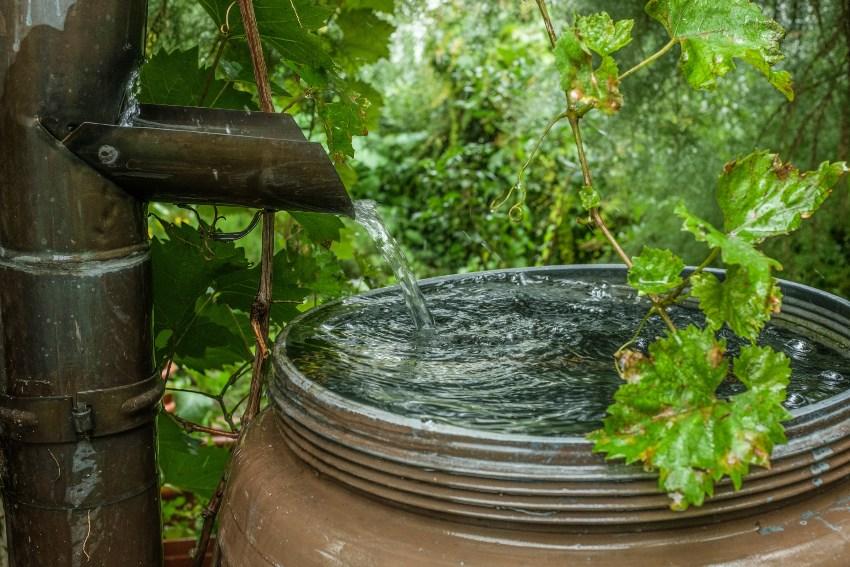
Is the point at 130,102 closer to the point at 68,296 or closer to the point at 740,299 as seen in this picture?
the point at 68,296

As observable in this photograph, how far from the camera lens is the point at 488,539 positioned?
883 millimetres

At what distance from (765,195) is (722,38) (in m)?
0.22

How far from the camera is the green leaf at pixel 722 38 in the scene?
3.38 feet

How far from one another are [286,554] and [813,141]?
2.24m

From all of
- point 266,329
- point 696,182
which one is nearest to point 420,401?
point 266,329

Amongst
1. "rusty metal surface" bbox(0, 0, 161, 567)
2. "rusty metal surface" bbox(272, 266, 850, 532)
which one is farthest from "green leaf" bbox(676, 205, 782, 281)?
"rusty metal surface" bbox(0, 0, 161, 567)

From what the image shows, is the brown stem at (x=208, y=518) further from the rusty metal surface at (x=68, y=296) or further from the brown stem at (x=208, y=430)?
the rusty metal surface at (x=68, y=296)

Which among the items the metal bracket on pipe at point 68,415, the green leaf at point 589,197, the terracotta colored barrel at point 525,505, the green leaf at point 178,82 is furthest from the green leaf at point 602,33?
the green leaf at point 178,82

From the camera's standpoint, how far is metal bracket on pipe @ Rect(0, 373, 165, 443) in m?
1.14

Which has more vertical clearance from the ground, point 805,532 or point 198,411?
point 805,532

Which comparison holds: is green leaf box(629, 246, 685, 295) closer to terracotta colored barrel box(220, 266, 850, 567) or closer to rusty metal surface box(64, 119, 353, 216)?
terracotta colored barrel box(220, 266, 850, 567)

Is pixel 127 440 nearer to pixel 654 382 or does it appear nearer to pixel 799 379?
pixel 654 382

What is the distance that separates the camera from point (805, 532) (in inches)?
35.5

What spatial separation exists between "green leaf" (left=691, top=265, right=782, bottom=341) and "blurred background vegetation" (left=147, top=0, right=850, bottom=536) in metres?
0.26
